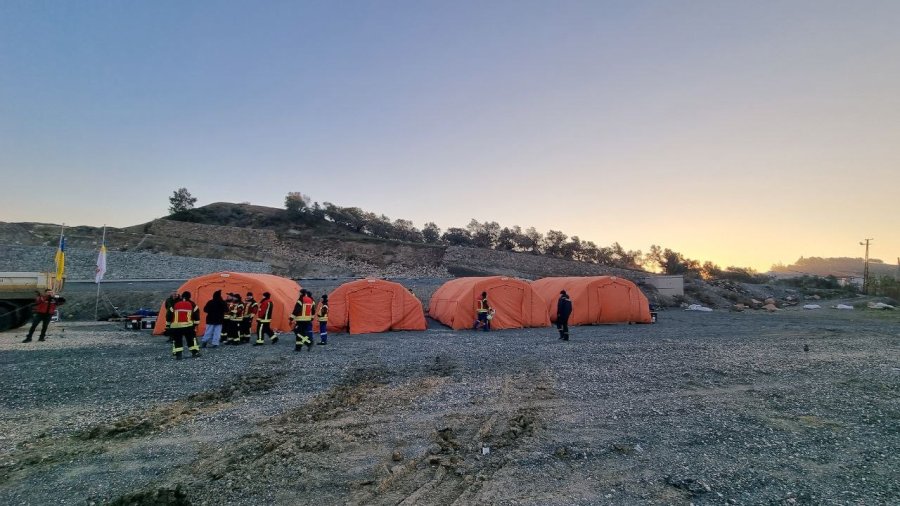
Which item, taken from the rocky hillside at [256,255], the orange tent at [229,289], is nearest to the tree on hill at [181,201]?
the rocky hillside at [256,255]

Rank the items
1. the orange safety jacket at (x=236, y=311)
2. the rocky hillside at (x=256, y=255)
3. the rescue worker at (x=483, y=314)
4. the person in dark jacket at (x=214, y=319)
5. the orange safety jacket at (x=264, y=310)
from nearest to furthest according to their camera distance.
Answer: the person in dark jacket at (x=214, y=319) → the orange safety jacket at (x=264, y=310) → the orange safety jacket at (x=236, y=311) → the rescue worker at (x=483, y=314) → the rocky hillside at (x=256, y=255)

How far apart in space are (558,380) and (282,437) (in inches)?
194

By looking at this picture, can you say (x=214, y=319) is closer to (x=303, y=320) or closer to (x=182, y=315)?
(x=182, y=315)

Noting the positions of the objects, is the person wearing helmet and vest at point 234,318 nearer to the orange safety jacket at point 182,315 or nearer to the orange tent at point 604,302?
the orange safety jacket at point 182,315

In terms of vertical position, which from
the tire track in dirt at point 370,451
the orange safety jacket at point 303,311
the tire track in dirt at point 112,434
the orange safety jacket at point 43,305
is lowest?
the tire track in dirt at point 112,434

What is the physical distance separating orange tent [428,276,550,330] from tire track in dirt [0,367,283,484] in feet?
35.0

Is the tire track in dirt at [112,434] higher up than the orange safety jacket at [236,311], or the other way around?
the orange safety jacket at [236,311]

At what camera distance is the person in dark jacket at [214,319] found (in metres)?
12.1

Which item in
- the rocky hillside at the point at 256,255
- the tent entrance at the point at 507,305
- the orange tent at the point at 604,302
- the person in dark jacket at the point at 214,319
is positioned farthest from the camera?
the rocky hillside at the point at 256,255

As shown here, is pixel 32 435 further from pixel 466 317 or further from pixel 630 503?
pixel 466 317

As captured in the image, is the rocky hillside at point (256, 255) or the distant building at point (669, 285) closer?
the rocky hillside at point (256, 255)

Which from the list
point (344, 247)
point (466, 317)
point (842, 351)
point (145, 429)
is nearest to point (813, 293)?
point (842, 351)

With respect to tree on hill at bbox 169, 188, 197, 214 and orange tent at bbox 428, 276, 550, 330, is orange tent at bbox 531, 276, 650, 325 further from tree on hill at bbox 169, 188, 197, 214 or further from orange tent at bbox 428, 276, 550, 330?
tree on hill at bbox 169, 188, 197, 214

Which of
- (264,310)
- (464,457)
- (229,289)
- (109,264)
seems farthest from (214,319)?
(109,264)
